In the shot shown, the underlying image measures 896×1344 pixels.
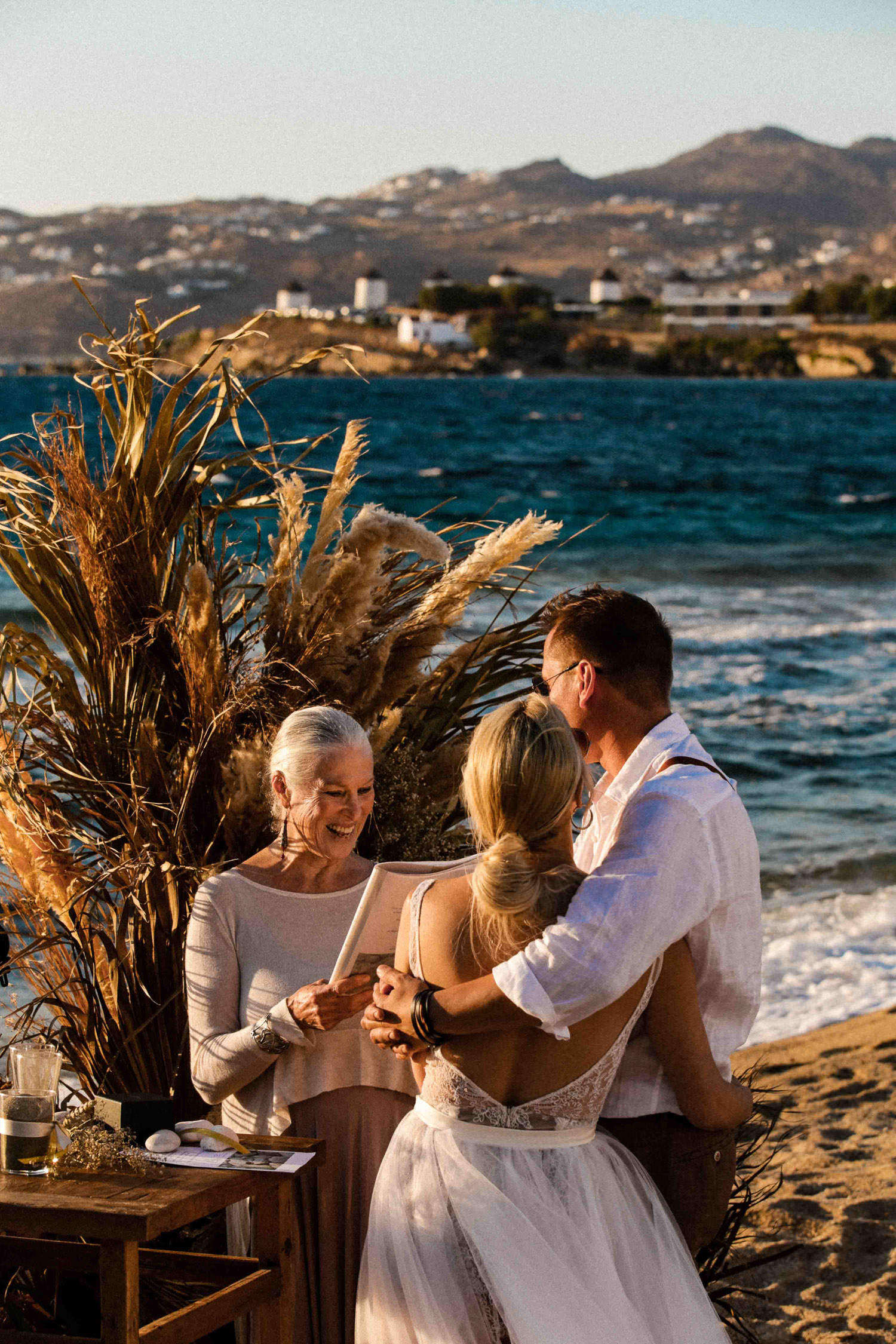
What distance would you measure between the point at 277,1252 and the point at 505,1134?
21.9 inches

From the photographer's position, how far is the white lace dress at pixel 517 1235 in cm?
213

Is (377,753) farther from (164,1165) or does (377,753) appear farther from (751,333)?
(751,333)

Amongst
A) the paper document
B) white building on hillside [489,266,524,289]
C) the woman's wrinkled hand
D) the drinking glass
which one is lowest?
the paper document

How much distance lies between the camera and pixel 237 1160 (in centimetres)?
236

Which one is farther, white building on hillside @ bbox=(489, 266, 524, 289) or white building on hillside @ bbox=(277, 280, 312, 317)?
white building on hillside @ bbox=(489, 266, 524, 289)

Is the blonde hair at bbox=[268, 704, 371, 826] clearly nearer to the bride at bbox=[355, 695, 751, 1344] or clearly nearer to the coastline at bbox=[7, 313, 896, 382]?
the bride at bbox=[355, 695, 751, 1344]

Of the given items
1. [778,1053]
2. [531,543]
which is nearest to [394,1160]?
[531,543]

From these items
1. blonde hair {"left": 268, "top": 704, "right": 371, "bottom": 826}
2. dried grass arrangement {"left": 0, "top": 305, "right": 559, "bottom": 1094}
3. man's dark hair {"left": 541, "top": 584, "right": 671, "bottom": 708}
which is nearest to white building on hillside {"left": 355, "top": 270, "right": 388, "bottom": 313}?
dried grass arrangement {"left": 0, "top": 305, "right": 559, "bottom": 1094}

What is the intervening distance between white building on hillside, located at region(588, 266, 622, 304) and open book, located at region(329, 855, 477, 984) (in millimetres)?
131279

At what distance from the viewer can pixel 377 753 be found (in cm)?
310

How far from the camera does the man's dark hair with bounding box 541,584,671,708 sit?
2439 millimetres

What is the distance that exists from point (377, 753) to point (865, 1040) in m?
4.19

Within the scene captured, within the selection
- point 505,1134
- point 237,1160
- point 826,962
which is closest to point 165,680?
point 237,1160

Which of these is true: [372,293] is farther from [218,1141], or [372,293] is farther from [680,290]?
[218,1141]
